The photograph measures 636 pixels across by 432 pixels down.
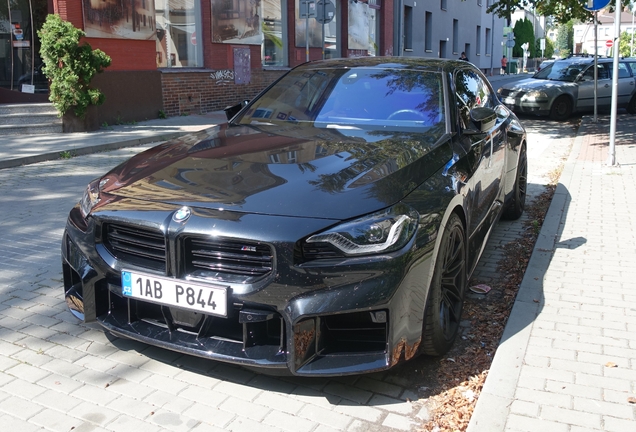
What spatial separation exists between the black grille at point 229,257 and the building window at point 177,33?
13485mm

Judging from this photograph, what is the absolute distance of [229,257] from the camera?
2881 mm

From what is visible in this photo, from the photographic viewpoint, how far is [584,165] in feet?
31.2

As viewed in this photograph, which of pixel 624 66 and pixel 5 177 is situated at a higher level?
pixel 624 66

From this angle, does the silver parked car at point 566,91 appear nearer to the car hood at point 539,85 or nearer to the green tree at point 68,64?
the car hood at point 539,85

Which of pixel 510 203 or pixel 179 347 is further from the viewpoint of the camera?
pixel 510 203

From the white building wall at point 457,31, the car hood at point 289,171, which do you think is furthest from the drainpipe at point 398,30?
the car hood at point 289,171

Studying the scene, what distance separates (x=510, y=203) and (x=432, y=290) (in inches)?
135

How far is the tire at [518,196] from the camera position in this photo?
249 inches

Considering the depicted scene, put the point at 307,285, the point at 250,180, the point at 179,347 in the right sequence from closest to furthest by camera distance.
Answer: the point at 307,285, the point at 179,347, the point at 250,180

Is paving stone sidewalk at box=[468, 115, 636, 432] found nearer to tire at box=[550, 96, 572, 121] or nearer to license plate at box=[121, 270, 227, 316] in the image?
license plate at box=[121, 270, 227, 316]

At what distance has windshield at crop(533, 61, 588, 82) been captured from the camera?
17469 millimetres

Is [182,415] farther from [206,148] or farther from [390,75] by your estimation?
[390,75]

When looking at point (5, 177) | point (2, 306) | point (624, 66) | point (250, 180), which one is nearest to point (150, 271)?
point (250, 180)

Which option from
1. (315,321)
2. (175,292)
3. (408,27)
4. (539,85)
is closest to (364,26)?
→ (408,27)
